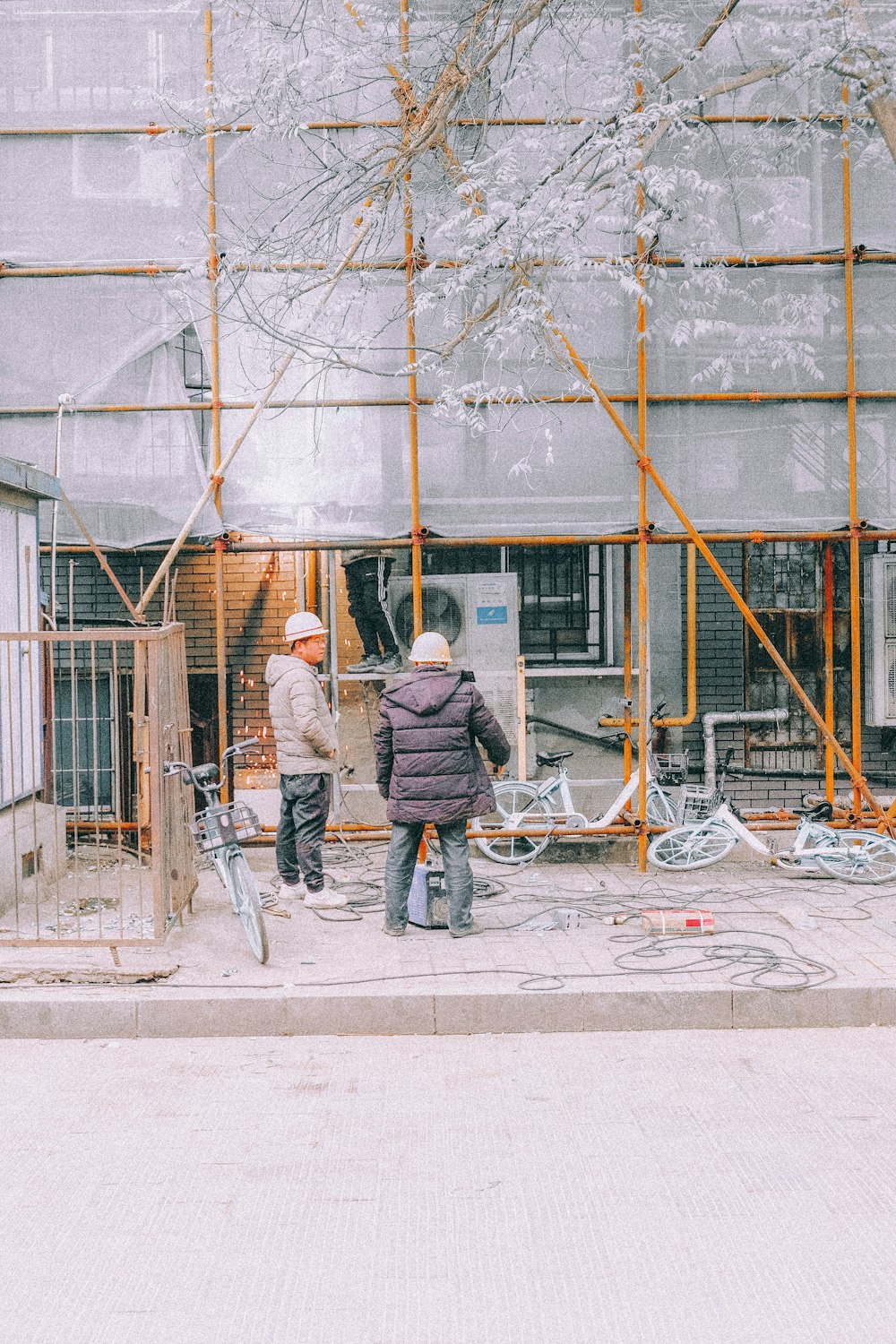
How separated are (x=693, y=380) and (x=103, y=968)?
568 centimetres

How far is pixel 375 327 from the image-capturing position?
8930 mm

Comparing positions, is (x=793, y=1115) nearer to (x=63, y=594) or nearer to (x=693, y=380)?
(x=693, y=380)

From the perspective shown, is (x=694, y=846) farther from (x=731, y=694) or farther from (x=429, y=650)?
(x=731, y=694)

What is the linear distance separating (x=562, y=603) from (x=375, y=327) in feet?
12.4

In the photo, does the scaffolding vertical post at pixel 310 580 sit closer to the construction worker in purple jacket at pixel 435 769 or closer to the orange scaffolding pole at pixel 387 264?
the orange scaffolding pole at pixel 387 264

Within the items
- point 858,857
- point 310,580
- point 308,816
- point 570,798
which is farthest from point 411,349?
point 858,857

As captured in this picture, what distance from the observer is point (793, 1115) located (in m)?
4.88

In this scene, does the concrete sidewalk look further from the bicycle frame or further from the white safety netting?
the white safety netting

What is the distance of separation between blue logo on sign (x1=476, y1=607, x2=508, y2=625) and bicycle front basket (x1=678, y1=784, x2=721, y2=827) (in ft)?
6.43

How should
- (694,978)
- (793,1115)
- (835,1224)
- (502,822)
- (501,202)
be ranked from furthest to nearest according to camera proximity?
1. (502,822)
2. (501,202)
3. (694,978)
4. (793,1115)
5. (835,1224)

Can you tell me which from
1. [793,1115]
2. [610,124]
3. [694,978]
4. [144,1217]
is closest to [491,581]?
[610,124]

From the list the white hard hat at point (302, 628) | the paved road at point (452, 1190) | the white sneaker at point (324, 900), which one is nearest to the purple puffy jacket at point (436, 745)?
the white sneaker at point (324, 900)

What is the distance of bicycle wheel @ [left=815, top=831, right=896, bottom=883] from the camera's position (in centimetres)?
862

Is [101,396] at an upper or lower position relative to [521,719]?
upper
